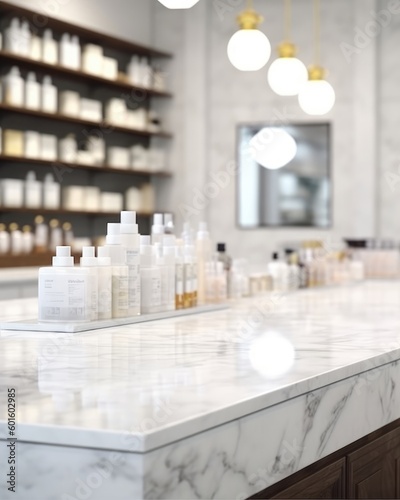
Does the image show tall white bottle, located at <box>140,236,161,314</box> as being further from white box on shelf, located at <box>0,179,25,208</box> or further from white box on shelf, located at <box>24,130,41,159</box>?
white box on shelf, located at <box>24,130,41,159</box>

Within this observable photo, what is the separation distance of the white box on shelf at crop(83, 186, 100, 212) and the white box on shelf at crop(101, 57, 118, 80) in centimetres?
87

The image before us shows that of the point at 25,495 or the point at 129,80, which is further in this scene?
the point at 129,80

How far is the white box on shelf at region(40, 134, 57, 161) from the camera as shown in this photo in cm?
642

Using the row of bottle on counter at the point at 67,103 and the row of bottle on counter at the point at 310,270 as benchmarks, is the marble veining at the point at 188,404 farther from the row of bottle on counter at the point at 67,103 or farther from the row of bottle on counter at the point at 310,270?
the row of bottle on counter at the point at 67,103

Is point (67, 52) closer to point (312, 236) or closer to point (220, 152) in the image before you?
point (220, 152)

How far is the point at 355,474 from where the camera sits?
177 centimetres

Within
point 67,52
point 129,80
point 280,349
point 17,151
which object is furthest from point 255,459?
point 129,80

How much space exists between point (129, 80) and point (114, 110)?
1.20 ft

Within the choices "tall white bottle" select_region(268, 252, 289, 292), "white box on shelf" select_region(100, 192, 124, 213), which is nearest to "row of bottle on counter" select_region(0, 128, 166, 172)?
"white box on shelf" select_region(100, 192, 124, 213)

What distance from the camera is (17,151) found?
6176 millimetres

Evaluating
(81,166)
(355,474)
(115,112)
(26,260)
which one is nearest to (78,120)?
(81,166)

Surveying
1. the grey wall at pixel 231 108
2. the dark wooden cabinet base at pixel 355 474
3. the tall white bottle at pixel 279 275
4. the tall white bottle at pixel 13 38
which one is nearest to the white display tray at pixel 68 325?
the dark wooden cabinet base at pixel 355 474

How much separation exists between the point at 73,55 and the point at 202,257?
4.04m

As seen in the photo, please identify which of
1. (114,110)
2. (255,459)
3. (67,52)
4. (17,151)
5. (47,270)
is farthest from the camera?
(114,110)
